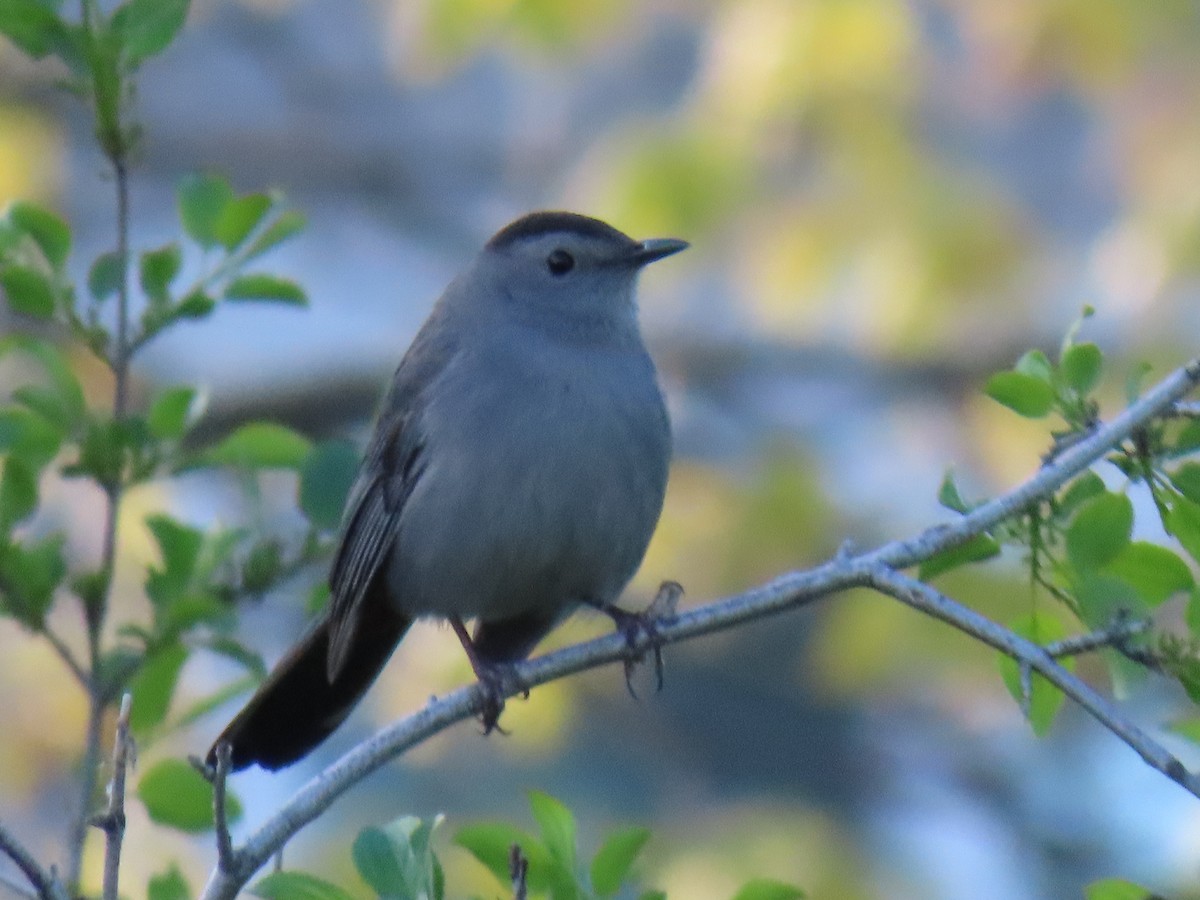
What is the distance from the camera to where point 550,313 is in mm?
4094

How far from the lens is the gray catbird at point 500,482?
364cm

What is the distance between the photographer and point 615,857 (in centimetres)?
235

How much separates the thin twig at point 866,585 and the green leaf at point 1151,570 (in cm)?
13

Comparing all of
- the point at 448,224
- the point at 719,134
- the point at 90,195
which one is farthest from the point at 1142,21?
the point at 90,195

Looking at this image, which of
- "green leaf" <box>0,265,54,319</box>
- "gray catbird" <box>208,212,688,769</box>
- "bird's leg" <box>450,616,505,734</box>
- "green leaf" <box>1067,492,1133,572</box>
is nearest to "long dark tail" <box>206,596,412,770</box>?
"gray catbird" <box>208,212,688,769</box>

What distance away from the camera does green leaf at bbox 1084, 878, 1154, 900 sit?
2205mm

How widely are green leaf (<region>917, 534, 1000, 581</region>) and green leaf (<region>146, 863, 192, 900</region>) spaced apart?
1.18 metres

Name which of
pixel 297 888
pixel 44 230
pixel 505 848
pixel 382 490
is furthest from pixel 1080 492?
pixel 382 490

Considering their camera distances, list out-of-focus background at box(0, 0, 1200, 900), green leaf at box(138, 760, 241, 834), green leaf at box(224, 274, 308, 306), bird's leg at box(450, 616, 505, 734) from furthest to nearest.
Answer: out-of-focus background at box(0, 0, 1200, 900) → bird's leg at box(450, 616, 505, 734) → green leaf at box(224, 274, 308, 306) → green leaf at box(138, 760, 241, 834)

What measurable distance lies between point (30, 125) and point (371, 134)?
101 inches

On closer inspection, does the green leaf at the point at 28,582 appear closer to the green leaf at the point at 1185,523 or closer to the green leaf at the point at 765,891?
the green leaf at the point at 765,891

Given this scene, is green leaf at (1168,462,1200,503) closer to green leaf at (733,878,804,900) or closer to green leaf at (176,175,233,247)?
green leaf at (733,878,804,900)

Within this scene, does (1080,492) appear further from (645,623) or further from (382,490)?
(382,490)

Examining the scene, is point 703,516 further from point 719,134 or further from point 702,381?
point 719,134
